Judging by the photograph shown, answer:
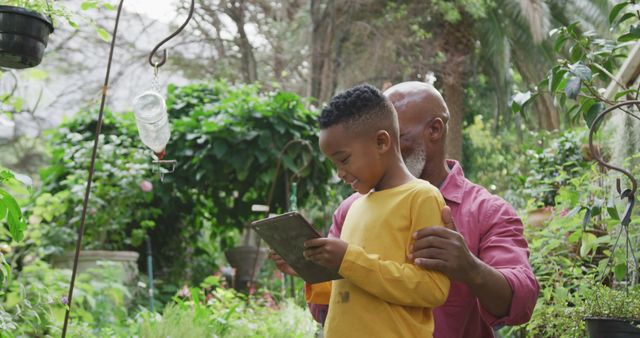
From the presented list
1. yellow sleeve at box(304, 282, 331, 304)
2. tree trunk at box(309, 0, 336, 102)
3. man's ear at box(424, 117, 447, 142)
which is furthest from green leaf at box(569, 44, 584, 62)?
tree trunk at box(309, 0, 336, 102)

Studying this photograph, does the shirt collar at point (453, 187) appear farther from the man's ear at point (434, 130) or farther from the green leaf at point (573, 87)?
the green leaf at point (573, 87)

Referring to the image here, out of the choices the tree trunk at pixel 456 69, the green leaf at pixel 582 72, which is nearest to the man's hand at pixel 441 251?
the green leaf at pixel 582 72

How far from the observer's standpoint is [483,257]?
1.86 metres

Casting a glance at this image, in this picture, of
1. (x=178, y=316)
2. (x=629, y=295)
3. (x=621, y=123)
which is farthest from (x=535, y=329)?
(x=178, y=316)

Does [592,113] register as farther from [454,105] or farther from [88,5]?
[454,105]

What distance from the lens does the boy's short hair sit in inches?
62.9

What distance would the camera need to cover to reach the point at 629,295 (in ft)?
7.87

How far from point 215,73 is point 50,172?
22.1 ft

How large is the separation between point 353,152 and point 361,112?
→ 3.3 inches

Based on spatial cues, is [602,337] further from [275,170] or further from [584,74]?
[275,170]

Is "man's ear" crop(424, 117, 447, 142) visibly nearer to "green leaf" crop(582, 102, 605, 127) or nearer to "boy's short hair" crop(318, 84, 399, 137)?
"boy's short hair" crop(318, 84, 399, 137)

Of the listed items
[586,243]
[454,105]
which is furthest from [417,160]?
[454,105]

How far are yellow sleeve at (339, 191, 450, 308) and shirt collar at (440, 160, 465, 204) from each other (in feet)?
1.65

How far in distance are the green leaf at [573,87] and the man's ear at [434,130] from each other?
0.44 meters
